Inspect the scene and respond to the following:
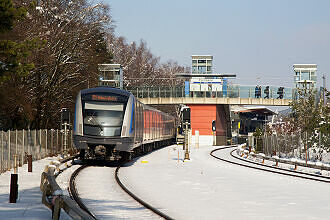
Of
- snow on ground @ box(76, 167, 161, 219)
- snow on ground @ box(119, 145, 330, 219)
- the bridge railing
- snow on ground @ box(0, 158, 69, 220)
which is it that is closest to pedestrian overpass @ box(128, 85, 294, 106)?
the bridge railing

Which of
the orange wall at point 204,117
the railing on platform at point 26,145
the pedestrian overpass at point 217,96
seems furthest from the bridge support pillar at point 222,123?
the railing on platform at point 26,145

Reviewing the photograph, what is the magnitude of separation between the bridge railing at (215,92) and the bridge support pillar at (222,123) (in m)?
3.19

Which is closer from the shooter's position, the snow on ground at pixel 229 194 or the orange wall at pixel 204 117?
the snow on ground at pixel 229 194

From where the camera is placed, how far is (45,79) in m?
39.1

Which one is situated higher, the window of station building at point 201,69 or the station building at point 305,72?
the window of station building at point 201,69

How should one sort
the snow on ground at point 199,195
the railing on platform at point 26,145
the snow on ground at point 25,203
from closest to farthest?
the snow on ground at point 25,203
the snow on ground at point 199,195
the railing on platform at point 26,145

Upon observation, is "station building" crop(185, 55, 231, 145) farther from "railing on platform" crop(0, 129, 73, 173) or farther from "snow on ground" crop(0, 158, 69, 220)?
"snow on ground" crop(0, 158, 69, 220)

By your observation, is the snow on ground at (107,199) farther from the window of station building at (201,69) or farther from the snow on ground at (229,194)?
the window of station building at (201,69)

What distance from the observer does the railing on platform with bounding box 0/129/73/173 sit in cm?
2172

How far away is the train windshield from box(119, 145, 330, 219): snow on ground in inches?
86.4

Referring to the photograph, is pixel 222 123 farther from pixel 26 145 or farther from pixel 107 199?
pixel 107 199

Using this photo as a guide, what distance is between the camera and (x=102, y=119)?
25.3 metres

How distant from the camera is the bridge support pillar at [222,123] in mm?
69244

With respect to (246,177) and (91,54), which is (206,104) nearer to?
(91,54)
